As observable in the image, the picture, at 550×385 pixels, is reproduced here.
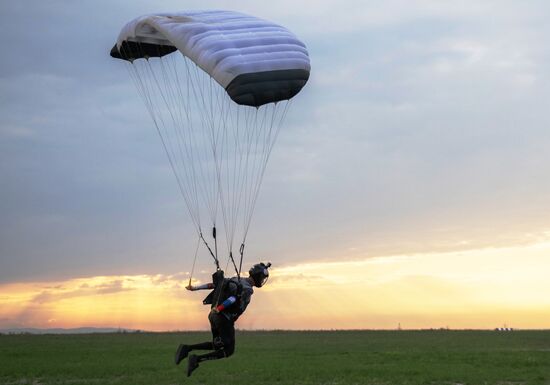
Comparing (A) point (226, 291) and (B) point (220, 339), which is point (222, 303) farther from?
(B) point (220, 339)

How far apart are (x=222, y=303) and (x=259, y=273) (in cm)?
127

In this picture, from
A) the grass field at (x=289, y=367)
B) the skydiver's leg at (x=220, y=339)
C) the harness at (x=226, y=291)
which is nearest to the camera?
the harness at (x=226, y=291)

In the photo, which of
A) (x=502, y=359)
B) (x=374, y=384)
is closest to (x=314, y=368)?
(x=374, y=384)

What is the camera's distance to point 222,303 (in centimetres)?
1794

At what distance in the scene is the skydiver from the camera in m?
18.2

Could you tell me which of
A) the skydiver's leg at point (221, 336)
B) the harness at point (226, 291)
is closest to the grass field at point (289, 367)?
the skydiver's leg at point (221, 336)

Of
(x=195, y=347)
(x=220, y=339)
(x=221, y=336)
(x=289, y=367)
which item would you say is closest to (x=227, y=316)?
(x=221, y=336)

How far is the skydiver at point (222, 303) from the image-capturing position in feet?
59.7

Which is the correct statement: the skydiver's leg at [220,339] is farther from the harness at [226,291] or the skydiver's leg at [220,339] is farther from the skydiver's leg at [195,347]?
the harness at [226,291]

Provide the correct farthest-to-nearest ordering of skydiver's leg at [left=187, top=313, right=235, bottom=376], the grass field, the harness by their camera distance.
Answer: the grass field < skydiver's leg at [left=187, top=313, right=235, bottom=376] < the harness

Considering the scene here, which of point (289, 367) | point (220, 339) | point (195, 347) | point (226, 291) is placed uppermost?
point (226, 291)

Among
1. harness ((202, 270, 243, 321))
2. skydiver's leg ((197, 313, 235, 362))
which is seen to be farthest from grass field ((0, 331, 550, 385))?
harness ((202, 270, 243, 321))

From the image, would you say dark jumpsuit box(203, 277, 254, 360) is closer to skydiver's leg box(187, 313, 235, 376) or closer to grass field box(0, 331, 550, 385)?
skydiver's leg box(187, 313, 235, 376)

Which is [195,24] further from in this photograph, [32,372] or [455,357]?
[455,357]
